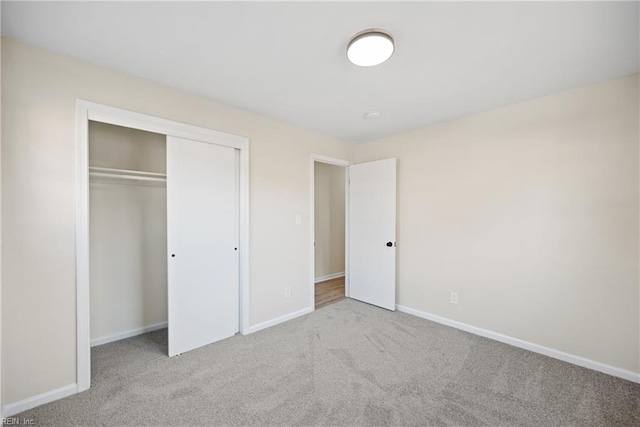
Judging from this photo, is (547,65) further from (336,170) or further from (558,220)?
(336,170)

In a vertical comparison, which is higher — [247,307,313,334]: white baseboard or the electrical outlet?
the electrical outlet

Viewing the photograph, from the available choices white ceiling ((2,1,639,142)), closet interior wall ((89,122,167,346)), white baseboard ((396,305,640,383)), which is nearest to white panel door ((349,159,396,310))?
white baseboard ((396,305,640,383))

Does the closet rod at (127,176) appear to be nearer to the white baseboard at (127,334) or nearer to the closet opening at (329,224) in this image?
the white baseboard at (127,334)

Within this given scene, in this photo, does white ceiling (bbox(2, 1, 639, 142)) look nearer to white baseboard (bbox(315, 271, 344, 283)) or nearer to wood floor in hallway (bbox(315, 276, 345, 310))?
wood floor in hallway (bbox(315, 276, 345, 310))

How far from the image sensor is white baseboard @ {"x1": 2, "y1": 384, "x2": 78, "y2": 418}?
1690 millimetres

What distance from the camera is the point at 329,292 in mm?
4406

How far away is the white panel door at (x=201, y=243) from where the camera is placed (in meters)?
2.42

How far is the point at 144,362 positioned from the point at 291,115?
2816 mm

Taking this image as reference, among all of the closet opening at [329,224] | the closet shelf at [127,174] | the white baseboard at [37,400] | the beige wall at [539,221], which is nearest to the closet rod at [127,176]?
the closet shelf at [127,174]

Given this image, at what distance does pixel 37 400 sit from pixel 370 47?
10.7 feet

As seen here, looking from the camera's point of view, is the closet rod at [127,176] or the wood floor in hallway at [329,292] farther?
the wood floor in hallway at [329,292]

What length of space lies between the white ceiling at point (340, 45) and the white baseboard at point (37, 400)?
239 centimetres

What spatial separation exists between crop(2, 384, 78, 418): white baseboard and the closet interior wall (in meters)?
0.82

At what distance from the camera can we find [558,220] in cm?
238
